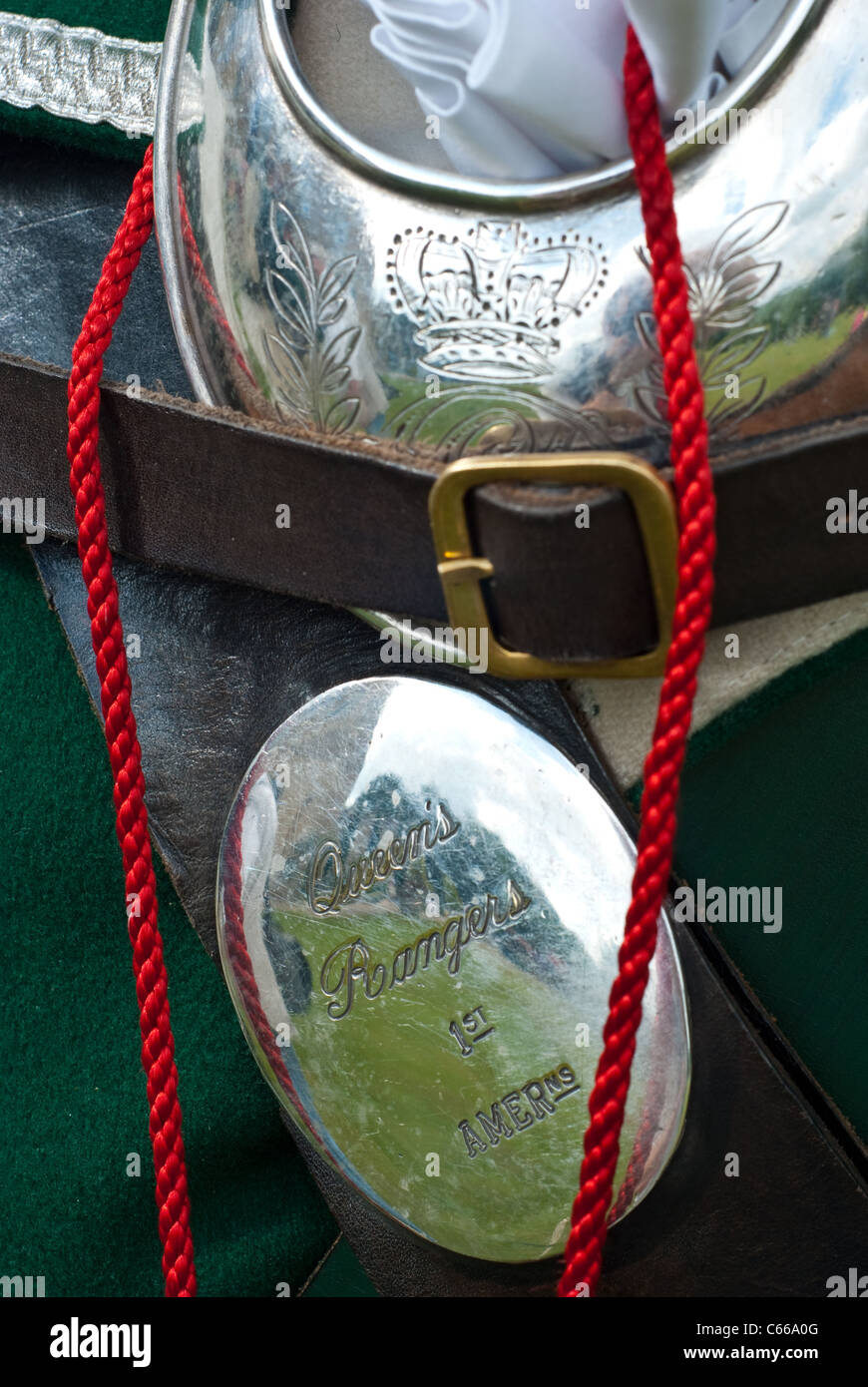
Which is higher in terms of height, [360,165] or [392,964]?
[360,165]

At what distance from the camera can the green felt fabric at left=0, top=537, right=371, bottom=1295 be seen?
2.17ft

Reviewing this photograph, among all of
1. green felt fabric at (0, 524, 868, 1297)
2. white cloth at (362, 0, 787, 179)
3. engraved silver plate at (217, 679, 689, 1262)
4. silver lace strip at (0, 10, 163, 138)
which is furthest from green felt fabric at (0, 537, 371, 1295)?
white cloth at (362, 0, 787, 179)

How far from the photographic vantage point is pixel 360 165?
18.3 inches

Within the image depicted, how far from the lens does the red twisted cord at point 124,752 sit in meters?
0.51

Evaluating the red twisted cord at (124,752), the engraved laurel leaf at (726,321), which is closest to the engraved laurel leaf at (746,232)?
the engraved laurel leaf at (726,321)

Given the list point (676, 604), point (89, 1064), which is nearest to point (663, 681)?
point (676, 604)

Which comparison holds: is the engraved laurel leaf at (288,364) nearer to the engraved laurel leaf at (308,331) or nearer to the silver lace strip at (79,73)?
the engraved laurel leaf at (308,331)

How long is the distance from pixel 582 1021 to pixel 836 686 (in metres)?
0.16

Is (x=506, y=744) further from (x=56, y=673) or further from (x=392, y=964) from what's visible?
(x=56, y=673)

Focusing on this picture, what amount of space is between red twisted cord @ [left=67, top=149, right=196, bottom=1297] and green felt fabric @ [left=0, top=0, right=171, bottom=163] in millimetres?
144

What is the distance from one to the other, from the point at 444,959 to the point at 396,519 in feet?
0.58

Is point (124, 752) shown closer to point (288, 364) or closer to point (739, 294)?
point (288, 364)
